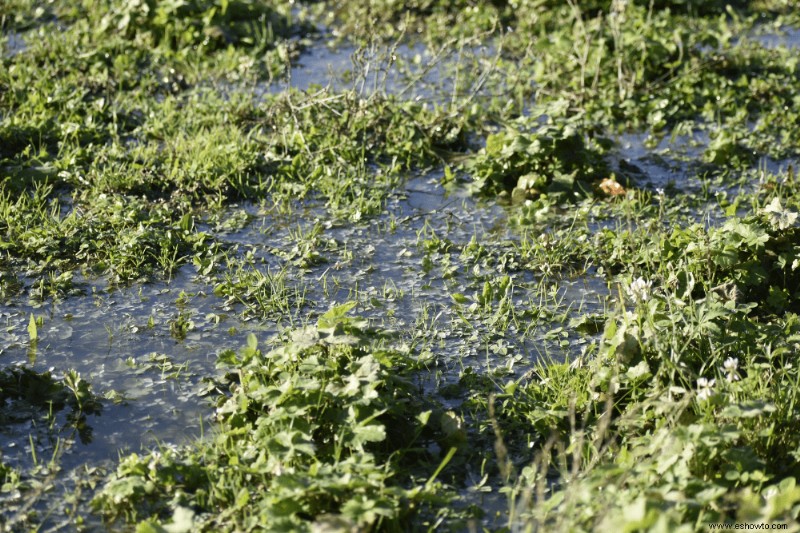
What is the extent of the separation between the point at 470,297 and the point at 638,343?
109cm

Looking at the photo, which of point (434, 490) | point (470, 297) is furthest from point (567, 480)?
point (470, 297)

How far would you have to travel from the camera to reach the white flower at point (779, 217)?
14.7 ft

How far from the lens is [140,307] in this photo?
4.67m

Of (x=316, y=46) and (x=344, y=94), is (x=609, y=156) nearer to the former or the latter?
(x=344, y=94)

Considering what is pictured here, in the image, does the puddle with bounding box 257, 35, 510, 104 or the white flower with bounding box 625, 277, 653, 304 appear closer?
the white flower with bounding box 625, 277, 653, 304

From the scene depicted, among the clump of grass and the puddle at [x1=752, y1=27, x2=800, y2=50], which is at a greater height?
the puddle at [x1=752, y1=27, x2=800, y2=50]

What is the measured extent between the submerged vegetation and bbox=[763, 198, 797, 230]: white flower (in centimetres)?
1

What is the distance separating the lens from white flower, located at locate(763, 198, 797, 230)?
449 cm

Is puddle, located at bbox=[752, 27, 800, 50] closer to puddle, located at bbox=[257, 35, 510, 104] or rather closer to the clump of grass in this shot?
puddle, located at bbox=[257, 35, 510, 104]

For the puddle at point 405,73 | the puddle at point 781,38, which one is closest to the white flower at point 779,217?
the puddle at point 405,73

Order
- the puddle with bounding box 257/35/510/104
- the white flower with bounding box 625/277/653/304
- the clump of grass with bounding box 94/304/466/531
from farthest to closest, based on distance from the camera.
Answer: the puddle with bounding box 257/35/510/104 → the white flower with bounding box 625/277/653/304 → the clump of grass with bounding box 94/304/466/531

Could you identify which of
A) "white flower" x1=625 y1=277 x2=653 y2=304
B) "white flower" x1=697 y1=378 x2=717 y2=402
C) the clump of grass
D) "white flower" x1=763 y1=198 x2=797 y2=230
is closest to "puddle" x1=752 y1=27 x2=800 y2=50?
"white flower" x1=763 y1=198 x2=797 y2=230

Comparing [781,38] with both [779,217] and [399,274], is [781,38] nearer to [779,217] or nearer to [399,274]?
[779,217]

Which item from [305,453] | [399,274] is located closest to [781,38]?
[399,274]
